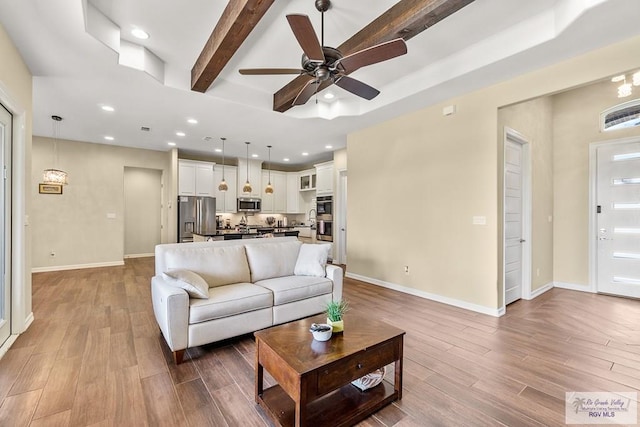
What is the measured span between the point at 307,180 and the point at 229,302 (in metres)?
6.19

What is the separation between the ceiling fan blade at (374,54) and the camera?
2020 mm

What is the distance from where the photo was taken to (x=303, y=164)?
914cm

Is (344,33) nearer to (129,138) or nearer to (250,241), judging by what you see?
(250,241)

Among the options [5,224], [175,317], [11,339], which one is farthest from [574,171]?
[11,339]

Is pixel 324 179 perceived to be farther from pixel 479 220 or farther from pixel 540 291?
pixel 540 291

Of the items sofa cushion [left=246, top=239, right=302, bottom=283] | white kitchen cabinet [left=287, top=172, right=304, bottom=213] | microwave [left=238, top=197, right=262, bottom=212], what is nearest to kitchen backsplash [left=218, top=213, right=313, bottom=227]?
white kitchen cabinet [left=287, top=172, right=304, bottom=213]

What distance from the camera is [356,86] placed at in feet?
8.93

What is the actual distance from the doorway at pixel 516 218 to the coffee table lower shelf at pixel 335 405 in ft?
8.98

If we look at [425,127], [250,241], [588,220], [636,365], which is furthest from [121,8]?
[588,220]

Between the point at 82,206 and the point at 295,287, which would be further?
the point at 82,206

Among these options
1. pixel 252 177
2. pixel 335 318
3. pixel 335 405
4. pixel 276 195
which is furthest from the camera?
pixel 276 195

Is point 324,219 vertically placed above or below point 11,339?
above

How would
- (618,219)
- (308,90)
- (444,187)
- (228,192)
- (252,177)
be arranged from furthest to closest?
(252,177)
(228,192)
(618,219)
(444,187)
(308,90)

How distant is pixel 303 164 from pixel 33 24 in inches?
276
